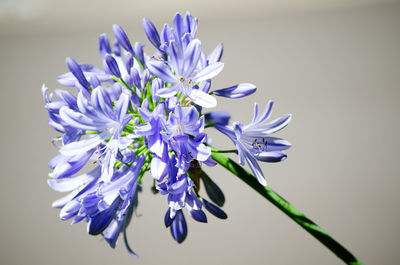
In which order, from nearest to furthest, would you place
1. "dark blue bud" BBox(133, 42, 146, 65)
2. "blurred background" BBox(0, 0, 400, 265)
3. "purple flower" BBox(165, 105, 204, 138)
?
"purple flower" BBox(165, 105, 204, 138)
"dark blue bud" BBox(133, 42, 146, 65)
"blurred background" BBox(0, 0, 400, 265)

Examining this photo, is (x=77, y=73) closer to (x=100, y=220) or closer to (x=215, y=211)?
(x=100, y=220)

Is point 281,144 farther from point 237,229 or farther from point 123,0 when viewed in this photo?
point 123,0

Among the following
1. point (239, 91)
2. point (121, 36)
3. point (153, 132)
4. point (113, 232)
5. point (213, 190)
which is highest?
point (121, 36)

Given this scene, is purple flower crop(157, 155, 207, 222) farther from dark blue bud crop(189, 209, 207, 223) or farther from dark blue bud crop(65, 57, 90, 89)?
dark blue bud crop(65, 57, 90, 89)

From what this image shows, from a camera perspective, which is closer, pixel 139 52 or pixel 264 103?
pixel 139 52

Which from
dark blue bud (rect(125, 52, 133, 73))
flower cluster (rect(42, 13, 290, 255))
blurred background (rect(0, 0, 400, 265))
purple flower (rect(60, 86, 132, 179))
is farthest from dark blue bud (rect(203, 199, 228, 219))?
blurred background (rect(0, 0, 400, 265))

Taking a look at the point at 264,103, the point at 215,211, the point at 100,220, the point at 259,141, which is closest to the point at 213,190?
the point at 215,211

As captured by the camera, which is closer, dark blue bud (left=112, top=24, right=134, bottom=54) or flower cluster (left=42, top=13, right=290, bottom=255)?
flower cluster (left=42, top=13, right=290, bottom=255)

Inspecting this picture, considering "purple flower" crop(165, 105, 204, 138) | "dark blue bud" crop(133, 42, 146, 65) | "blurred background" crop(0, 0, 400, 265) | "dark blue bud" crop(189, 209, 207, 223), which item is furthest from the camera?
"blurred background" crop(0, 0, 400, 265)
